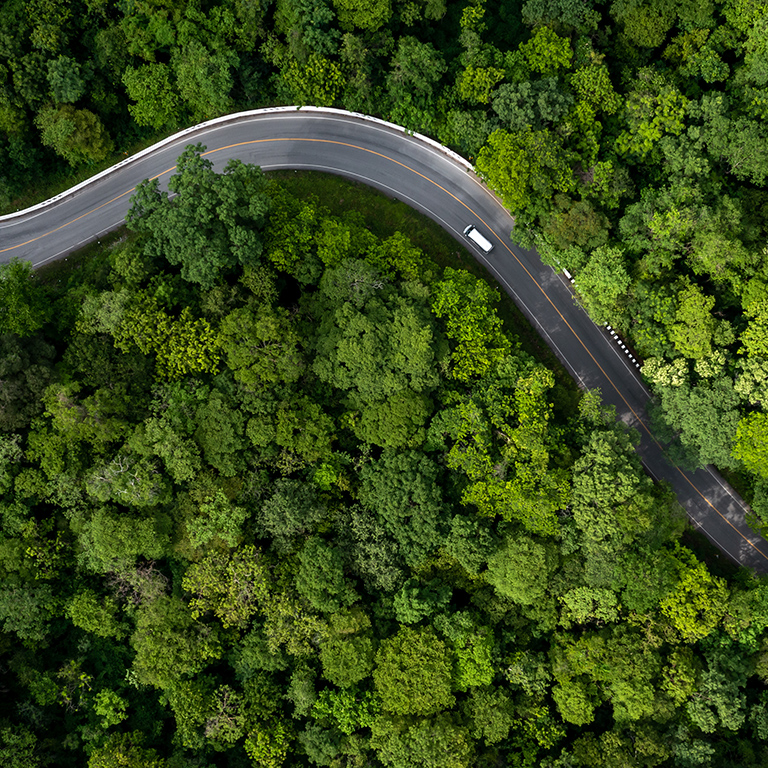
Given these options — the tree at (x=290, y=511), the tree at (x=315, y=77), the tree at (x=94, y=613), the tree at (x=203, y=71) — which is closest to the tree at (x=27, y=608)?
the tree at (x=94, y=613)

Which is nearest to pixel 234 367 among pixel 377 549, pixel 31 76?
pixel 377 549

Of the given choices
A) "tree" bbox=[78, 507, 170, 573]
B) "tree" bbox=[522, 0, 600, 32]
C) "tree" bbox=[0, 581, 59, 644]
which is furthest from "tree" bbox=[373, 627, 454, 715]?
"tree" bbox=[522, 0, 600, 32]

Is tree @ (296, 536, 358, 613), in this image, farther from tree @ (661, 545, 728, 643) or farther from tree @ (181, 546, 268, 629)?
tree @ (661, 545, 728, 643)

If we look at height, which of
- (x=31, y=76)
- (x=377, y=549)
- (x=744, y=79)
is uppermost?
(x=744, y=79)

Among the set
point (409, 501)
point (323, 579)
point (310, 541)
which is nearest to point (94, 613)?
point (310, 541)

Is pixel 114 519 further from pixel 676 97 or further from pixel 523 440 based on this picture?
pixel 676 97
